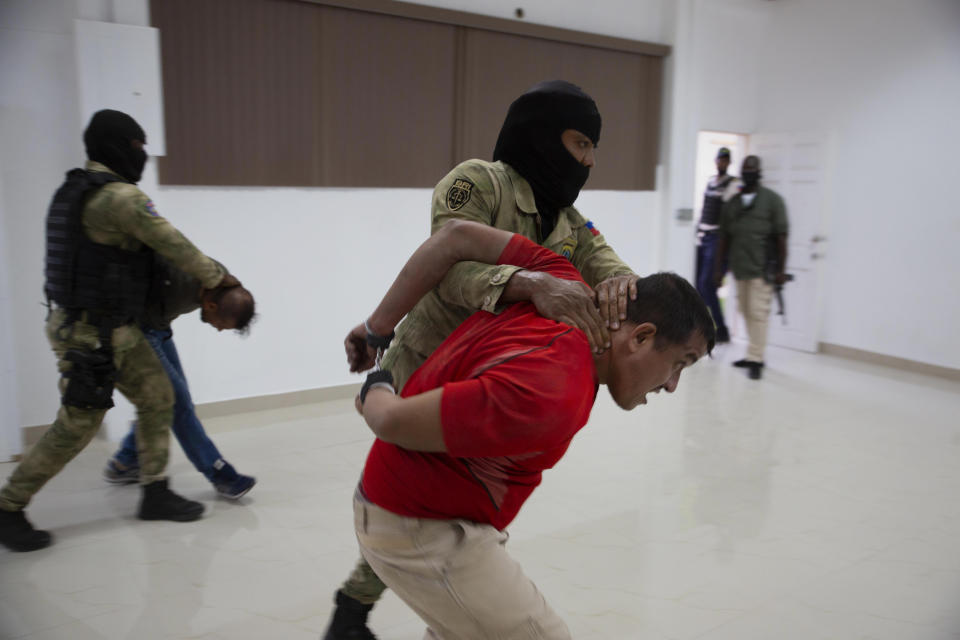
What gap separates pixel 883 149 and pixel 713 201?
145cm

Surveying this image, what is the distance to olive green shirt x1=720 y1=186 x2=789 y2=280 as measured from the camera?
551cm

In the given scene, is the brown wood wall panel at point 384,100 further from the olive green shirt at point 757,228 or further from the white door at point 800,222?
the white door at point 800,222

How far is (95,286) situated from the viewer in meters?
2.58

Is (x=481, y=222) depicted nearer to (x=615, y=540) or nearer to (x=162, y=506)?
(x=615, y=540)

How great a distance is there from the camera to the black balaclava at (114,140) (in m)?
2.68

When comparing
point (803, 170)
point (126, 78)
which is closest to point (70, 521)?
point (126, 78)

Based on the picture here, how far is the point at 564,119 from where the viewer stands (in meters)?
1.65

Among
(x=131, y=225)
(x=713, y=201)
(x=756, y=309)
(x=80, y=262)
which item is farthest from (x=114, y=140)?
(x=713, y=201)

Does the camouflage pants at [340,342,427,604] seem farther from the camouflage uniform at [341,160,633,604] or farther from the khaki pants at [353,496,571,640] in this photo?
the khaki pants at [353,496,571,640]

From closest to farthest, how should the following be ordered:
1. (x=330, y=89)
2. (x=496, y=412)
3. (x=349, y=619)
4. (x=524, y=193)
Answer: (x=496, y=412) → (x=524, y=193) → (x=349, y=619) → (x=330, y=89)

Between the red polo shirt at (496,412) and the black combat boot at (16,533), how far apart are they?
2.04 m

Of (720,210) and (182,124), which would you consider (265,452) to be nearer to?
(182,124)

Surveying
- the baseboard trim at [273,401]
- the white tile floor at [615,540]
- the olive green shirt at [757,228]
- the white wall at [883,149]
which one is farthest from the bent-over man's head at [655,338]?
the white wall at [883,149]

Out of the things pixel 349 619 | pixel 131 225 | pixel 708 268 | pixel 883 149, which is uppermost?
pixel 883 149
